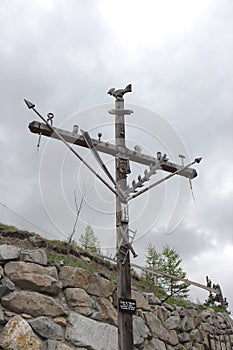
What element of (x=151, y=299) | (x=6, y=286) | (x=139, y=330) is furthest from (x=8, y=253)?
(x=151, y=299)

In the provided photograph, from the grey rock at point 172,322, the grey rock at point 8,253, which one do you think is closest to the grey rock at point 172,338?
the grey rock at point 172,322

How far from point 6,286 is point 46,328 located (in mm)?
725

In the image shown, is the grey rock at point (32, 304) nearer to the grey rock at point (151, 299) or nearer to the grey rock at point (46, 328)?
the grey rock at point (46, 328)

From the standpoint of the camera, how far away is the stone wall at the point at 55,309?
4742mm

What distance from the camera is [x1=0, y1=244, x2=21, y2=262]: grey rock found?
16.9ft

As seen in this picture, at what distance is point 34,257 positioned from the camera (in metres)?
5.36

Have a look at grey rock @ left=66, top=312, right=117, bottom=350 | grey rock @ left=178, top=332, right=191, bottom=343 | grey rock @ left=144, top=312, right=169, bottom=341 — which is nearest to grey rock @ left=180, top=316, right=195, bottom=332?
grey rock @ left=178, top=332, right=191, bottom=343

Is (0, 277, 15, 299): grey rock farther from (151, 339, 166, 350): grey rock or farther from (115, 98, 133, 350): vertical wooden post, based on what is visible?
(151, 339, 166, 350): grey rock

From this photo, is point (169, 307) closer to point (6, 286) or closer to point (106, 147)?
point (6, 286)

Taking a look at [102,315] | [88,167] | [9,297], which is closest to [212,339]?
[102,315]

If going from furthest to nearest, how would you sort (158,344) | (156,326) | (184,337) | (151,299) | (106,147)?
(184,337)
(151,299)
(156,326)
(158,344)
(106,147)

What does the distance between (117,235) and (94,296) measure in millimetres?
1780

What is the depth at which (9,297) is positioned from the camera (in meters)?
4.82

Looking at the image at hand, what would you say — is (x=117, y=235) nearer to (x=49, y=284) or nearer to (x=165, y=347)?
(x=49, y=284)
